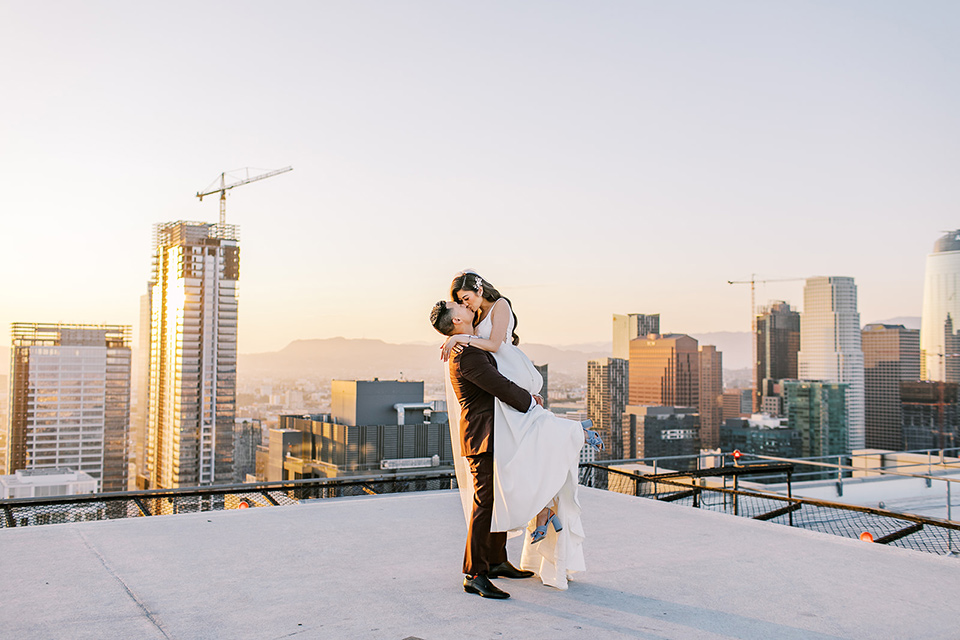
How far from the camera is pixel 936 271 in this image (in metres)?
118

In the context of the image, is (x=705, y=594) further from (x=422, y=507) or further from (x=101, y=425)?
(x=101, y=425)

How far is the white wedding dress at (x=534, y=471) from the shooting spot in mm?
3559

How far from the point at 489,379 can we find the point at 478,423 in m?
0.27

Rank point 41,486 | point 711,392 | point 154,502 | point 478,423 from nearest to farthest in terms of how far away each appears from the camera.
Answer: point 478,423
point 154,502
point 41,486
point 711,392

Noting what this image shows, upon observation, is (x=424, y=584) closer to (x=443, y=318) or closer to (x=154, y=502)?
(x=443, y=318)

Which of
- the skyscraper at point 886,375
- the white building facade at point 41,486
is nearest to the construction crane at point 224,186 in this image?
the white building facade at point 41,486

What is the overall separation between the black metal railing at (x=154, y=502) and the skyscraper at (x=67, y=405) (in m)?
40.3

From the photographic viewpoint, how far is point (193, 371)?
56.0 m

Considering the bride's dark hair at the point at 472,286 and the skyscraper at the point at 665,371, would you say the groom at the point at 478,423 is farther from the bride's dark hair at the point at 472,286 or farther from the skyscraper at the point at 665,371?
the skyscraper at the point at 665,371

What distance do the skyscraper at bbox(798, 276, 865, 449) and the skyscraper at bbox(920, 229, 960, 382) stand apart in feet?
26.1

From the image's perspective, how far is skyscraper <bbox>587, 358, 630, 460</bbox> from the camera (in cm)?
5509

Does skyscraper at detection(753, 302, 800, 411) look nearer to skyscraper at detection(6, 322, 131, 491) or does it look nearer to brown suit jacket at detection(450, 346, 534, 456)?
skyscraper at detection(6, 322, 131, 491)

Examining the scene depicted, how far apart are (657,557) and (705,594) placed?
0.79 meters

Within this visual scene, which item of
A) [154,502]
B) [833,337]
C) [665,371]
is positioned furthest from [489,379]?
[833,337]
